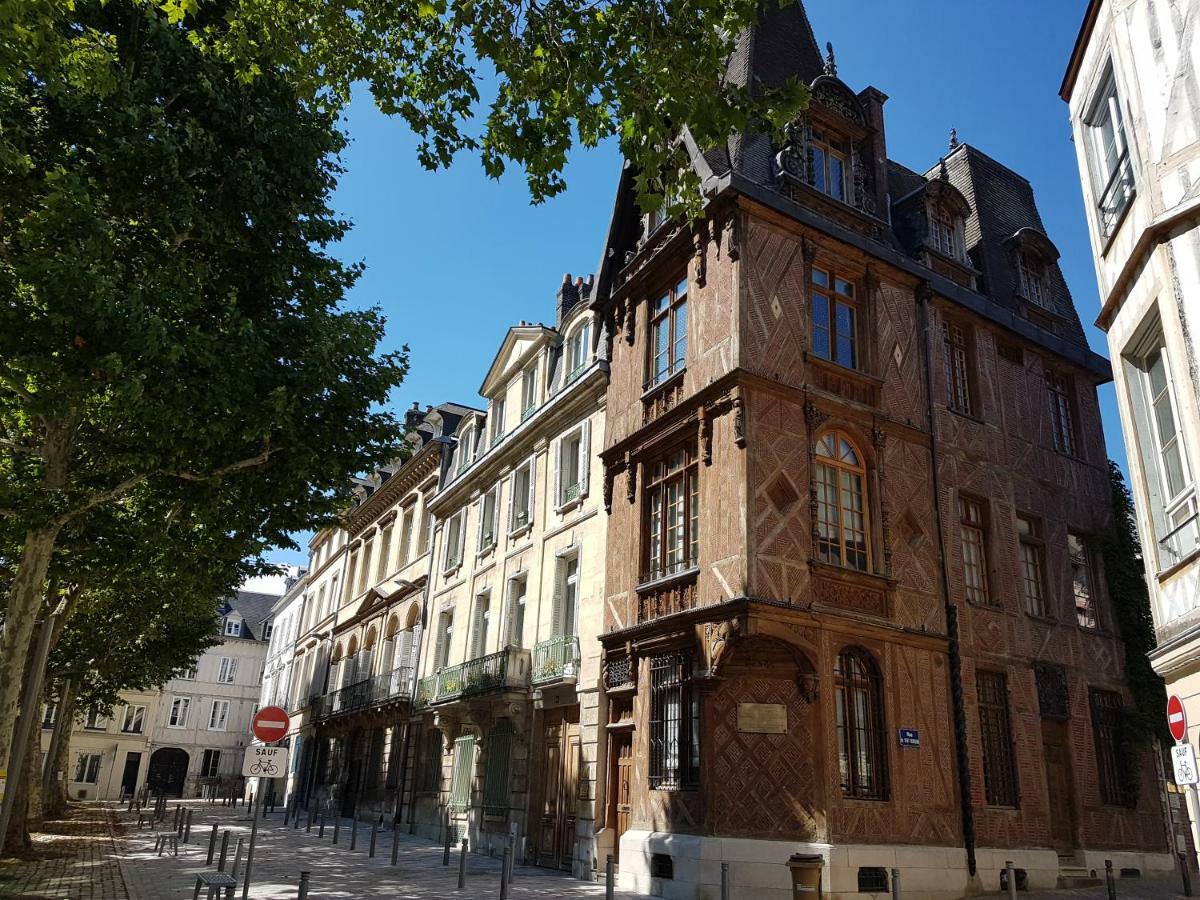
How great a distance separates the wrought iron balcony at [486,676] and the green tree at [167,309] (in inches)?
236

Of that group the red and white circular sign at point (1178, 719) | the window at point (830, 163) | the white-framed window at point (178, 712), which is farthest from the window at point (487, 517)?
the white-framed window at point (178, 712)

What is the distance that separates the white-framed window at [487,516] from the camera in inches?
897

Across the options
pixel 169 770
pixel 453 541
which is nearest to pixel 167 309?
pixel 453 541

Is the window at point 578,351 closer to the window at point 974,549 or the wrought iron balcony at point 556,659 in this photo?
the wrought iron balcony at point 556,659

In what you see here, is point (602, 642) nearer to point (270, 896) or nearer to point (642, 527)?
point (642, 527)

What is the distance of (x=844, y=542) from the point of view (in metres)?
14.0

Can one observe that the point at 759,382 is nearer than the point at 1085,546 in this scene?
Yes

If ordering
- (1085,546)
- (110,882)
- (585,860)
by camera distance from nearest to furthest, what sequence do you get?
(110,882), (585,860), (1085,546)

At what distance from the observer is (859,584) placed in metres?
13.8

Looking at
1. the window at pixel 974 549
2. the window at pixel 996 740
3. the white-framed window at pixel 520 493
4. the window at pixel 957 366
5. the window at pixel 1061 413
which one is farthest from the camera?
the white-framed window at pixel 520 493

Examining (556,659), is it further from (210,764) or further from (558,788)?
(210,764)

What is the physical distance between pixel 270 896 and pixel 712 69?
11002 mm

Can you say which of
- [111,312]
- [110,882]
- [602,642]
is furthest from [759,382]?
[110,882]

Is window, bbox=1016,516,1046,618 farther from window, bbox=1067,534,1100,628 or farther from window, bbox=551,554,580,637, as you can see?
window, bbox=551,554,580,637
